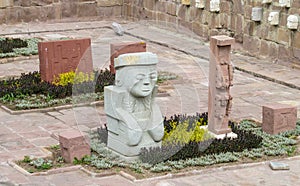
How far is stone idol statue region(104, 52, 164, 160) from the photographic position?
10055 millimetres

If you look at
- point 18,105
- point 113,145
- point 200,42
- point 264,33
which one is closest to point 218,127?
point 113,145

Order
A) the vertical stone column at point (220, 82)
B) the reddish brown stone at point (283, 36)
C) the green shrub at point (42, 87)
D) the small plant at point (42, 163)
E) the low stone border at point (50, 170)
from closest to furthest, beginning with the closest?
the low stone border at point (50, 170) → the small plant at point (42, 163) → the vertical stone column at point (220, 82) → the green shrub at point (42, 87) → the reddish brown stone at point (283, 36)

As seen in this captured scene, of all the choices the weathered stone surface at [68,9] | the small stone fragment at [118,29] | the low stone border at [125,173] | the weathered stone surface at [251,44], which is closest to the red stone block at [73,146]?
the low stone border at [125,173]

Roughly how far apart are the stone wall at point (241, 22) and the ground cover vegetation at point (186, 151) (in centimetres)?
535

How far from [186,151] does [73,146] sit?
1542mm

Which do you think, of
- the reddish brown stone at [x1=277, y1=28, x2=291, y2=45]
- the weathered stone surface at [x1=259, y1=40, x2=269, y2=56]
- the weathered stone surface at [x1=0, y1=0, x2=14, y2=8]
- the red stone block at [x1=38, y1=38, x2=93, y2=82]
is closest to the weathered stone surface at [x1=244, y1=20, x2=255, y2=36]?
the weathered stone surface at [x1=259, y1=40, x2=269, y2=56]

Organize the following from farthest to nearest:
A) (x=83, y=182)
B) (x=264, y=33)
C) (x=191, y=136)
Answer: (x=264, y=33), (x=191, y=136), (x=83, y=182)

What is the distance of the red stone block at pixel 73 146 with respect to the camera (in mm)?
10109

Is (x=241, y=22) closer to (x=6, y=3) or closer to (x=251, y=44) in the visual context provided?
(x=251, y=44)

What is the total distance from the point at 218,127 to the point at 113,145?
1.67m

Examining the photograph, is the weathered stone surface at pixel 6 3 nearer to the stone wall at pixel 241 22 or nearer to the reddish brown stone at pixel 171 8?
the stone wall at pixel 241 22

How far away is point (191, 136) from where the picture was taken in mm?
10852

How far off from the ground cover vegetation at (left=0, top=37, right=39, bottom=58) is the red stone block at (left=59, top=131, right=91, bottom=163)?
291 inches

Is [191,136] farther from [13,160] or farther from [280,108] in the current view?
[13,160]
